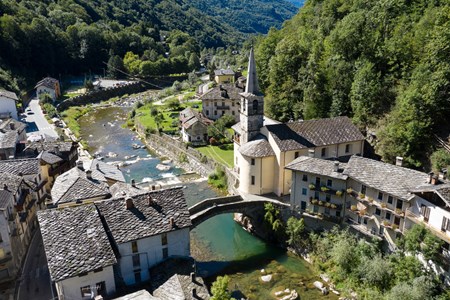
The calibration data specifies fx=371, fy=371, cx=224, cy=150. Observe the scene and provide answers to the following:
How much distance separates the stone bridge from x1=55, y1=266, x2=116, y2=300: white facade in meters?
13.9

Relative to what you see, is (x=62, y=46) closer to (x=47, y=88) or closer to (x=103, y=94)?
(x=103, y=94)

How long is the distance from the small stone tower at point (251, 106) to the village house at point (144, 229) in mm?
18545

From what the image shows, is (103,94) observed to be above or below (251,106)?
below

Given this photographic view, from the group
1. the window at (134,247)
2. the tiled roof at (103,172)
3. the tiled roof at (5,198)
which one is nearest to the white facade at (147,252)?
the window at (134,247)

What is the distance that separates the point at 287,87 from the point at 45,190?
46045 millimetres

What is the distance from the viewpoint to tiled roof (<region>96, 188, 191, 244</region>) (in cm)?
3297

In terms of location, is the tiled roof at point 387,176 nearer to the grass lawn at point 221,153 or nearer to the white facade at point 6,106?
the grass lawn at point 221,153

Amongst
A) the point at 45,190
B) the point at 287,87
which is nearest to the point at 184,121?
the point at 287,87

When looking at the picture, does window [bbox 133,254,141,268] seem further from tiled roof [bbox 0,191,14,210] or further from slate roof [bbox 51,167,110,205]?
tiled roof [bbox 0,191,14,210]

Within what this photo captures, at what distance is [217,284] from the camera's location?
96.9 ft

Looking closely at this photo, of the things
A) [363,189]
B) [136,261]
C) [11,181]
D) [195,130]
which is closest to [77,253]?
[136,261]

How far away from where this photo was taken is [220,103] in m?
90.6

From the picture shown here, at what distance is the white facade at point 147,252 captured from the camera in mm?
33156

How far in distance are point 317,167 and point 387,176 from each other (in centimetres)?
731
